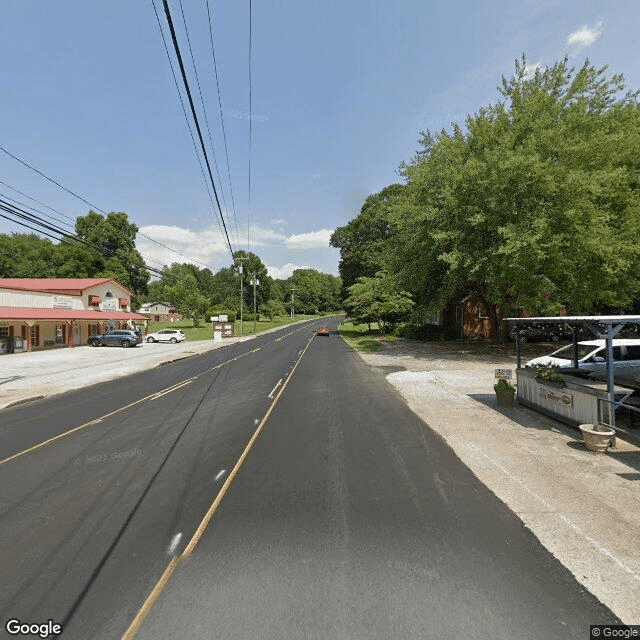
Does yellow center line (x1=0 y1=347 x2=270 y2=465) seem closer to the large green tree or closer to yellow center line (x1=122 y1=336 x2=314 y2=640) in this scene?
yellow center line (x1=122 y1=336 x2=314 y2=640)

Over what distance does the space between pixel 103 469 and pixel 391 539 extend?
5.56 metres

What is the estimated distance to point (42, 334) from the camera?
102 ft

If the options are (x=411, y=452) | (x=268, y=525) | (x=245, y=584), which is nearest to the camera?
(x=245, y=584)

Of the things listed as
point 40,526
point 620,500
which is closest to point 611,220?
point 620,500

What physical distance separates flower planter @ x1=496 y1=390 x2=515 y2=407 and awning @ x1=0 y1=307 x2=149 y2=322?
31271mm

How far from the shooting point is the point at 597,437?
6.84 m

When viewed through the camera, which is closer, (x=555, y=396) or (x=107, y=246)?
(x=555, y=396)

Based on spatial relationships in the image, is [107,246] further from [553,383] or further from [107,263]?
[553,383]

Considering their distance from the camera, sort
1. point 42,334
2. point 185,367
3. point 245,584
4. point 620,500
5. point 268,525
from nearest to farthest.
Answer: point 245,584 → point 268,525 → point 620,500 → point 185,367 → point 42,334

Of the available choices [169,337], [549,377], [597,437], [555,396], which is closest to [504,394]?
[549,377]

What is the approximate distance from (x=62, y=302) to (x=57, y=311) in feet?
5.03

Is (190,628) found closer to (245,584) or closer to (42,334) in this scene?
(245,584)

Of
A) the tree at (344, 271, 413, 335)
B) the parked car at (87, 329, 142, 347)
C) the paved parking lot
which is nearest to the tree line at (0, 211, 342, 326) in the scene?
the parked car at (87, 329, 142, 347)

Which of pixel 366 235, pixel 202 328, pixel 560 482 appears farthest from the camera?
pixel 202 328
